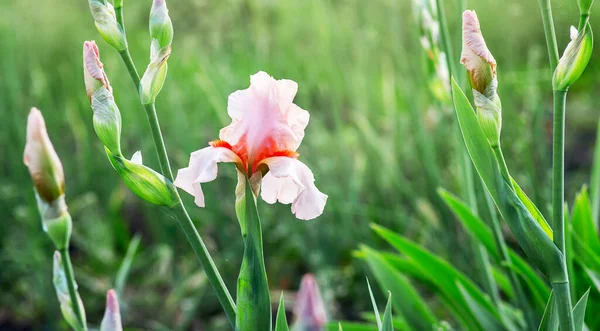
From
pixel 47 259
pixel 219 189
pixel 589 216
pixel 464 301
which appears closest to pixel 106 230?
pixel 47 259

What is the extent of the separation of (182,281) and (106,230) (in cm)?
31

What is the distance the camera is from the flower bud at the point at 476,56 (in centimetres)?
63

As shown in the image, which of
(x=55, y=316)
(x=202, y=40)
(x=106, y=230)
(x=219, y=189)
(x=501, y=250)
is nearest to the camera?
(x=501, y=250)

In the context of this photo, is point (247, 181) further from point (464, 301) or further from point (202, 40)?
A: point (202, 40)

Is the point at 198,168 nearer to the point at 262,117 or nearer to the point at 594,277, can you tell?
the point at 262,117

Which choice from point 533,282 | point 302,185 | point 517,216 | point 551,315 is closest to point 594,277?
point 533,282

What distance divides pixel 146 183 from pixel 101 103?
90 millimetres

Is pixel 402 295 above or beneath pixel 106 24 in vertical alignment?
beneath

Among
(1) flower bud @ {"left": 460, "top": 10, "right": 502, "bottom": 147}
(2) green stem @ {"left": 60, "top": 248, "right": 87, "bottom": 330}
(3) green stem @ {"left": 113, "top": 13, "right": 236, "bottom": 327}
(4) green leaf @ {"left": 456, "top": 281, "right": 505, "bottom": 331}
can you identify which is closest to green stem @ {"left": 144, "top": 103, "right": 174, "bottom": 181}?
(3) green stem @ {"left": 113, "top": 13, "right": 236, "bottom": 327}

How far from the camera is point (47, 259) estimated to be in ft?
6.73

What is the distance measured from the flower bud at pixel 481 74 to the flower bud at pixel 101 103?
13.4 inches

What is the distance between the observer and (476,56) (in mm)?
638

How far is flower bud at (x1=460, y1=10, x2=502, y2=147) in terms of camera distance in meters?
0.63

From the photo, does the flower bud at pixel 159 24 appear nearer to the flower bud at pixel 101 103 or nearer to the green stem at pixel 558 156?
the flower bud at pixel 101 103
